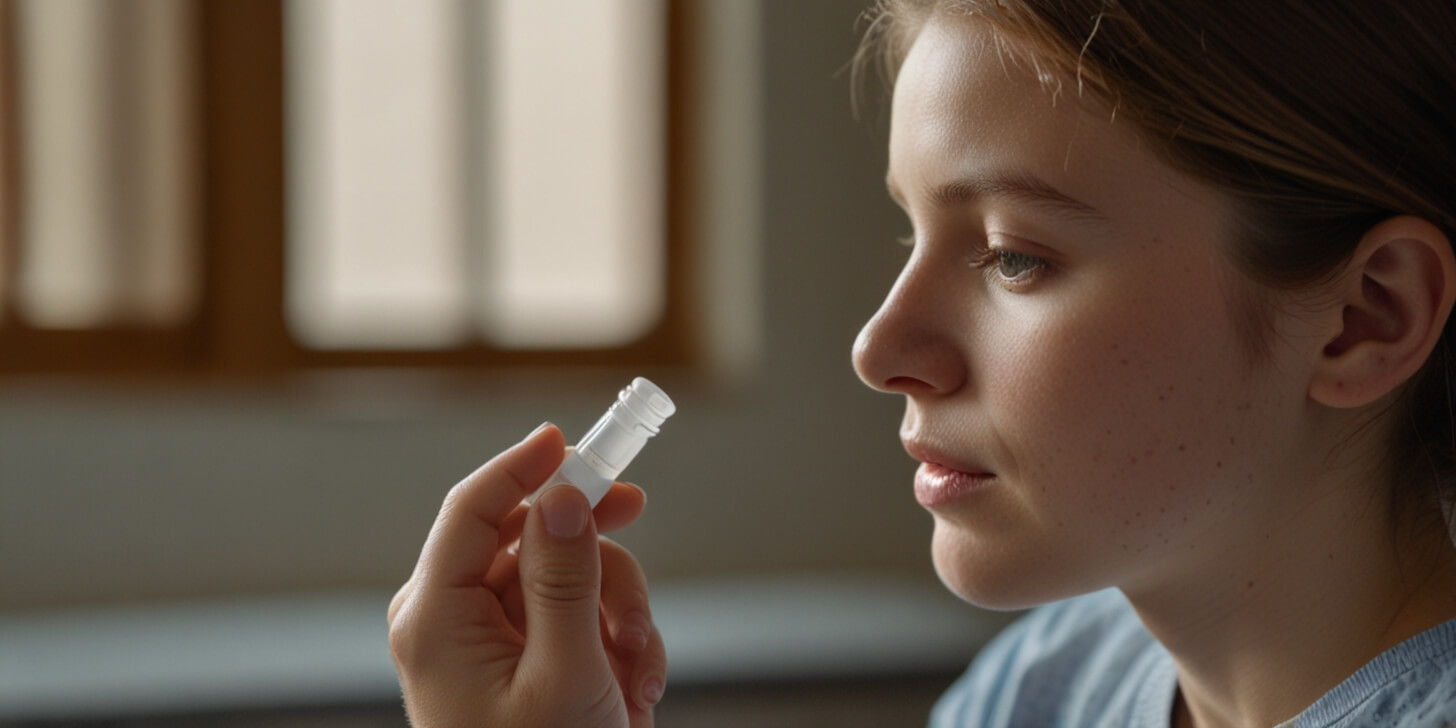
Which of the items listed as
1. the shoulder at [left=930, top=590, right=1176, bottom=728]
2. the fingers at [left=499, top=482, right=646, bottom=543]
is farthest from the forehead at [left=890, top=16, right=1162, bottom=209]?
the shoulder at [left=930, top=590, right=1176, bottom=728]

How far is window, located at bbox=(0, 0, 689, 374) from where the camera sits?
7.02ft

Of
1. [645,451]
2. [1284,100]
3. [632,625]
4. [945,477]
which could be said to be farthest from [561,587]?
[645,451]

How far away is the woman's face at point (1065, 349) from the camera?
2.10ft

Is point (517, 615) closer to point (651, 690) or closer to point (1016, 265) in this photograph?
point (651, 690)

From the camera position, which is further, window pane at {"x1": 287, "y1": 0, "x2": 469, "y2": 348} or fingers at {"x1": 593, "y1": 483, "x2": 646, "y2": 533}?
window pane at {"x1": 287, "y1": 0, "x2": 469, "y2": 348}

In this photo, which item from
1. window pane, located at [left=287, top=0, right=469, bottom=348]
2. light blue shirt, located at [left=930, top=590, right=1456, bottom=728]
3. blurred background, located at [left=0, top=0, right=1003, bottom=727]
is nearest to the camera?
light blue shirt, located at [left=930, top=590, right=1456, bottom=728]

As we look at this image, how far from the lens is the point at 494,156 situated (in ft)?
7.68

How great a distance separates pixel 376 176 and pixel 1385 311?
6.30 ft

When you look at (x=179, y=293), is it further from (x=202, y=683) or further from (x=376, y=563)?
(x=202, y=683)

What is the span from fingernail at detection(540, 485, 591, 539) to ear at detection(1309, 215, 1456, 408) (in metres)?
0.39

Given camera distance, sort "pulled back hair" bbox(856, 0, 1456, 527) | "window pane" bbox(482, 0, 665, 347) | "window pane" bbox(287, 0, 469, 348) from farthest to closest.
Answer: "window pane" bbox(482, 0, 665, 347) → "window pane" bbox(287, 0, 469, 348) → "pulled back hair" bbox(856, 0, 1456, 527)

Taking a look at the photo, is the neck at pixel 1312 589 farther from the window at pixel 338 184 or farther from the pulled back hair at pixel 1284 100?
the window at pixel 338 184

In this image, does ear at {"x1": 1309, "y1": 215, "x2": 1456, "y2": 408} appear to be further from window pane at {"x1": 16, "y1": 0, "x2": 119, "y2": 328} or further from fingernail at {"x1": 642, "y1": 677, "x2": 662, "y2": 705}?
window pane at {"x1": 16, "y1": 0, "x2": 119, "y2": 328}

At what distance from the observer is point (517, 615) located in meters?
0.74
